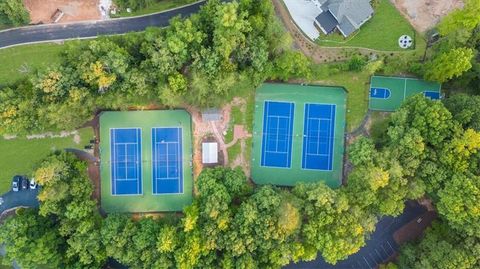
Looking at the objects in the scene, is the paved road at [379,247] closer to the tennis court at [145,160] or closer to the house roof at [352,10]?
the tennis court at [145,160]

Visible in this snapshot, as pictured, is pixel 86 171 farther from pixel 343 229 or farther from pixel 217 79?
pixel 343 229

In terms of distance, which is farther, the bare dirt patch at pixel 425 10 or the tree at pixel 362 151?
the bare dirt patch at pixel 425 10

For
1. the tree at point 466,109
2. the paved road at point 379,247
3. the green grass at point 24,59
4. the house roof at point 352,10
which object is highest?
the house roof at point 352,10

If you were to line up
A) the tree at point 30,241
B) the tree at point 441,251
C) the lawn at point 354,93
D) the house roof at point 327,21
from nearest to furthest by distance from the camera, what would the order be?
the tree at point 441,251 → the tree at point 30,241 → the house roof at point 327,21 → the lawn at point 354,93

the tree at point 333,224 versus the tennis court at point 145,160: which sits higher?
the tennis court at point 145,160

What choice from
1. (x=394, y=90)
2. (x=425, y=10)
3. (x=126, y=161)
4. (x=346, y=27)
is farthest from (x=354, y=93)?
(x=126, y=161)

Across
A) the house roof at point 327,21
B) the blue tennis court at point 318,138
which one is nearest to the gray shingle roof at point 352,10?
the house roof at point 327,21

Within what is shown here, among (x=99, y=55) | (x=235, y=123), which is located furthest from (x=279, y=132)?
(x=99, y=55)

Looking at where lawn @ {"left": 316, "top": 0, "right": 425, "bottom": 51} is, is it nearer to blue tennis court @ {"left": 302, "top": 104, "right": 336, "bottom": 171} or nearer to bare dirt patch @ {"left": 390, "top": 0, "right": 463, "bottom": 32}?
bare dirt patch @ {"left": 390, "top": 0, "right": 463, "bottom": 32}
